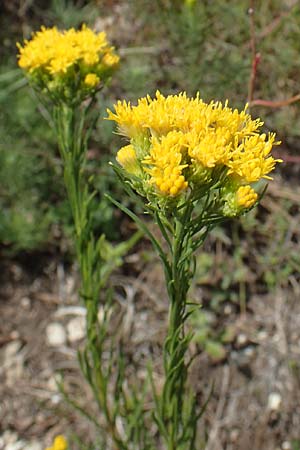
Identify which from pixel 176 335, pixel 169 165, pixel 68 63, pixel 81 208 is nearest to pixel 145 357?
pixel 81 208

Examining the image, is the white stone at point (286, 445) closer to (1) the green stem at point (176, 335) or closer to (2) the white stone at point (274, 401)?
(2) the white stone at point (274, 401)

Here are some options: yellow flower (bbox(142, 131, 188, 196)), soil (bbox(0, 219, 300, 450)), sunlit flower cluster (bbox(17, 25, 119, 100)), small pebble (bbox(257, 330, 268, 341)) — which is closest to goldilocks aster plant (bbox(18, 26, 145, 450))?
sunlit flower cluster (bbox(17, 25, 119, 100))

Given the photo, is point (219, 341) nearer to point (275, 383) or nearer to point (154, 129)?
point (275, 383)

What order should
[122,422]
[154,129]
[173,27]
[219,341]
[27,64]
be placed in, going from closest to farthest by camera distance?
[154,129], [27,64], [122,422], [219,341], [173,27]

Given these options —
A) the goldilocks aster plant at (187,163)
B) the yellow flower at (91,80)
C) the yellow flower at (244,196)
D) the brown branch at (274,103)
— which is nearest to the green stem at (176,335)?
the goldilocks aster plant at (187,163)

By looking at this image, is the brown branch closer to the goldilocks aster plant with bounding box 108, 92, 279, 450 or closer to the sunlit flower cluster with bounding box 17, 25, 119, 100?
the sunlit flower cluster with bounding box 17, 25, 119, 100

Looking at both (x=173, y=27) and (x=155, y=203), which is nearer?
(x=155, y=203)

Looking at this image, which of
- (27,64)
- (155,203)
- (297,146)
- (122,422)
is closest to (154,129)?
(155,203)
